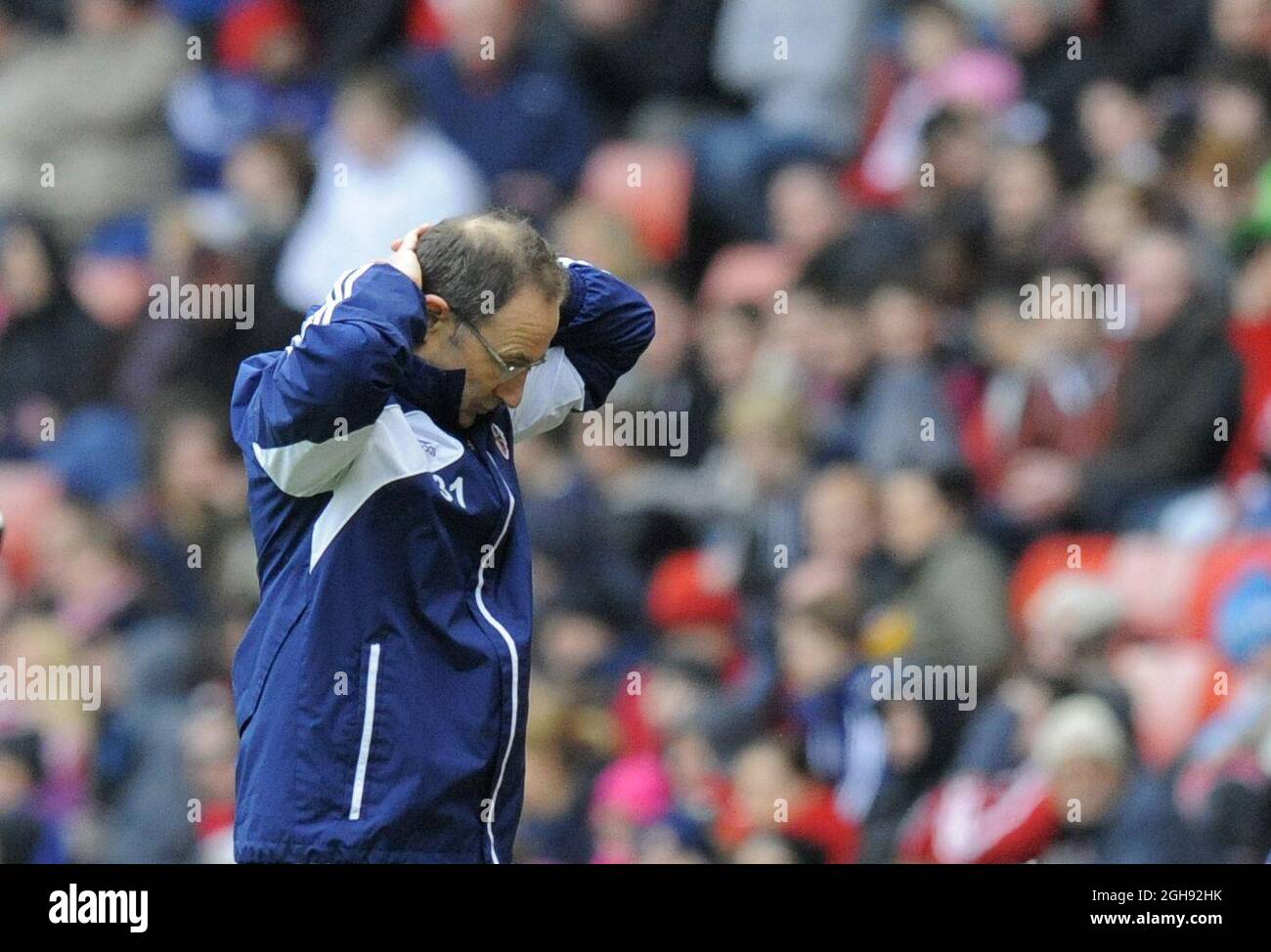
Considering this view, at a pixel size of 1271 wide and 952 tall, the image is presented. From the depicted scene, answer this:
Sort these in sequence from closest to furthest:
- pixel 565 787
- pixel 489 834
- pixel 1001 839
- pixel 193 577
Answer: pixel 489 834
pixel 1001 839
pixel 565 787
pixel 193 577

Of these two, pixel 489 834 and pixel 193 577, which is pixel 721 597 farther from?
pixel 489 834

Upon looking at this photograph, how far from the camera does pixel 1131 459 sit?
26.1ft

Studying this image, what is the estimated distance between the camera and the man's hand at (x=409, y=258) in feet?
13.3

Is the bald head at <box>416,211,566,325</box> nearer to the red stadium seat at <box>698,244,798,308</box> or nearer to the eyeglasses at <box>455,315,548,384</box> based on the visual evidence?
the eyeglasses at <box>455,315,548,384</box>

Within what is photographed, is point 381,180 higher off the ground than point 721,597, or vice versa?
point 381,180

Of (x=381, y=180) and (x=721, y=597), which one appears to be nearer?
(x=721, y=597)

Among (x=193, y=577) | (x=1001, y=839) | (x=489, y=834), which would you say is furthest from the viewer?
(x=193, y=577)

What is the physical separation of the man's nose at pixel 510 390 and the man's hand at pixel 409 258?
20cm

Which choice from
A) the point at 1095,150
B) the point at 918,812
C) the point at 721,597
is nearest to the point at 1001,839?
the point at 918,812

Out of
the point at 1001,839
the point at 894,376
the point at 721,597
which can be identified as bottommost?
the point at 1001,839

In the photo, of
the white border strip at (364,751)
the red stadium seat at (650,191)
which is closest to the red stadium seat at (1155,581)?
the red stadium seat at (650,191)

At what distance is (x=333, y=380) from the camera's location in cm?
381

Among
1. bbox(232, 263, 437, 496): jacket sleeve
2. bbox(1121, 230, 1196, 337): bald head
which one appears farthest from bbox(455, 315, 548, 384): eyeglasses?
bbox(1121, 230, 1196, 337): bald head

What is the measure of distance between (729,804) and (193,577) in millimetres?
1969
